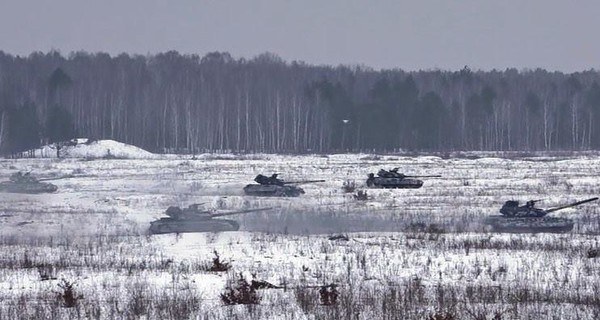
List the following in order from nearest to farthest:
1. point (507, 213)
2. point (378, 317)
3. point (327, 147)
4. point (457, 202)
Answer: point (378, 317) → point (507, 213) → point (457, 202) → point (327, 147)

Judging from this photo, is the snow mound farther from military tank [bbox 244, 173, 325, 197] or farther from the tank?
military tank [bbox 244, 173, 325, 197]

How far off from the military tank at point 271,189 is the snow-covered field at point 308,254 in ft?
2.64

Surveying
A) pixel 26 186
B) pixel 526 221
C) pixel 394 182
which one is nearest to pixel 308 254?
pixel 526 221

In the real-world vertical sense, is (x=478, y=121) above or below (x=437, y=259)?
above

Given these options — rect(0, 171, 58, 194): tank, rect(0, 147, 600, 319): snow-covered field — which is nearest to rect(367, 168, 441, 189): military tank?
rect(0, 147, 600, 319): snow-covered field

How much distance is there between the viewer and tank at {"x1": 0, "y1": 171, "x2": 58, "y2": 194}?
4734cm

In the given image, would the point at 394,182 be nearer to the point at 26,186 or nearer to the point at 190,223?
the point at 26,186

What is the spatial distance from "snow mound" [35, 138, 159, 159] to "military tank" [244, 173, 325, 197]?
34.7 meters

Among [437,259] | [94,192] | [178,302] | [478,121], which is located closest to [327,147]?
[478,121]

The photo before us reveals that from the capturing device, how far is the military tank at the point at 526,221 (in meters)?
31.2

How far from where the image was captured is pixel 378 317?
14.1 m

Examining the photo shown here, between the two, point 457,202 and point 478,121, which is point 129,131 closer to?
point 478,121

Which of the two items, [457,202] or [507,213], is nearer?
[507,213]

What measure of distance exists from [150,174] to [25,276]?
128ft
